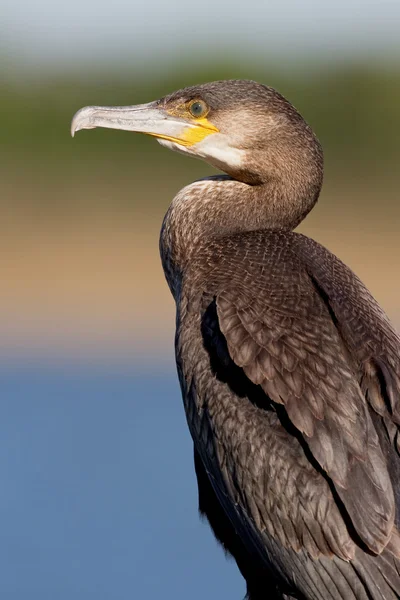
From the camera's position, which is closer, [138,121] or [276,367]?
[276,367]

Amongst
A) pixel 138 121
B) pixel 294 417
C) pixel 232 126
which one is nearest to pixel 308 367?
pixel 294 417

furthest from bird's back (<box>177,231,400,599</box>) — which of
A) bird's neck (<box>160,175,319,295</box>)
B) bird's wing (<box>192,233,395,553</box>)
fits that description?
bird's neck (<box>160,175,319,295</box>)

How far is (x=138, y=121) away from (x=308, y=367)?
5.69ft

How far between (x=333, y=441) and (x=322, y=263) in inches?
41.8

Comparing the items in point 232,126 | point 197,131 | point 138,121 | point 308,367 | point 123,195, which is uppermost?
point 123,195

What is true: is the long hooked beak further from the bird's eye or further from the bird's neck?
the bird's neck

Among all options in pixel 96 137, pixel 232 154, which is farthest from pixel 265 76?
pixel 232 154

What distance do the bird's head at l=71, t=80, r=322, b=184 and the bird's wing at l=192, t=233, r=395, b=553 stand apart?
1.86 feet

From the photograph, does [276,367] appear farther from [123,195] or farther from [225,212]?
[123,195]

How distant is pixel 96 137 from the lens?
872 inches

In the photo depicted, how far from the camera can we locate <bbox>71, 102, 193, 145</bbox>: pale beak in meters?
6.16

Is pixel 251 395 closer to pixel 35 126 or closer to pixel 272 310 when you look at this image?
pixel 272 310

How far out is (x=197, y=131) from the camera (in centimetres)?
612

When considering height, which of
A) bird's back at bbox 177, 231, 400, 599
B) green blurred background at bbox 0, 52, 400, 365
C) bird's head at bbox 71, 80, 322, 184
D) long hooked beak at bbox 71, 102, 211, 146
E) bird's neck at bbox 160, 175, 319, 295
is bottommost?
bird's back at bbox 177, 231, 400, 599
